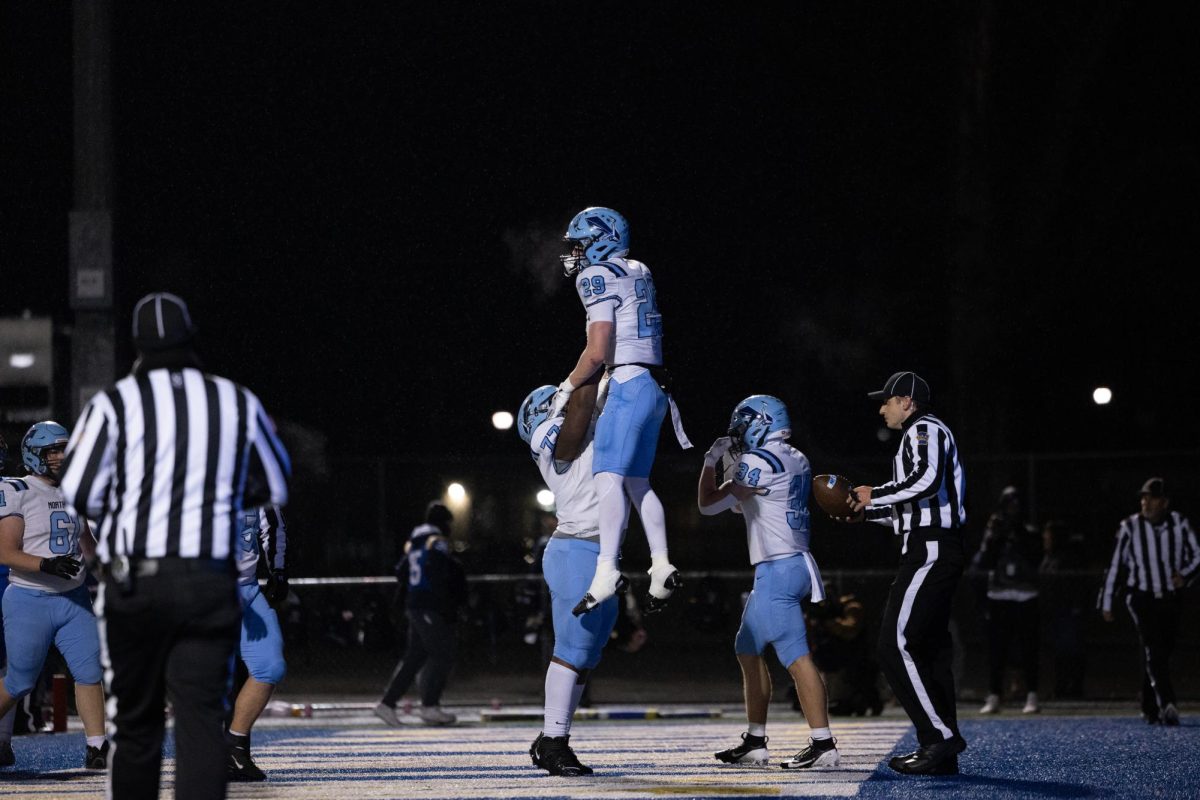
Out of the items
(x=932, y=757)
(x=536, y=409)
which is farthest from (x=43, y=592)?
(x=932, y=757)

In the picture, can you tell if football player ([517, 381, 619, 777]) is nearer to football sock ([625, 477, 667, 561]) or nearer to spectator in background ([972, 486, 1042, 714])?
football sock ([625, 477, 667, 561])

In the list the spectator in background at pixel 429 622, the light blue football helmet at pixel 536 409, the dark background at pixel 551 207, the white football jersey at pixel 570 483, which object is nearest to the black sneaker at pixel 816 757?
the white football jersey at pixel 570 483

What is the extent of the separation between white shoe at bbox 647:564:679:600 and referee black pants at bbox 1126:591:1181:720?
6858 millimetres

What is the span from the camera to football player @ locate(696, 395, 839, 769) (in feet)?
32.3

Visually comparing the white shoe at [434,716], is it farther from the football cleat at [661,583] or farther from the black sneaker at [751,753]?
the football cleat at [661,583]

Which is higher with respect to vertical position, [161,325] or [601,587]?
[161,325]

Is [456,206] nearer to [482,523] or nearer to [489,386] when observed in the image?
[489,386]

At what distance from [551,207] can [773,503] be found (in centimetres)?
2109

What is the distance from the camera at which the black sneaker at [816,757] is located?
9.73m

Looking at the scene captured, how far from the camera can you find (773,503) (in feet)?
33.4

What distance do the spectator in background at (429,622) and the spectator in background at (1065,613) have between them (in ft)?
19.7

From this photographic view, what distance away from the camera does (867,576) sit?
18.8 m

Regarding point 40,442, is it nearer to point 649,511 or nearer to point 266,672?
point 266,672

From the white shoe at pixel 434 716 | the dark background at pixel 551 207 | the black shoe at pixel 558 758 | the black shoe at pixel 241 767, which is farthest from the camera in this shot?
the dark background at pixel 551 207
